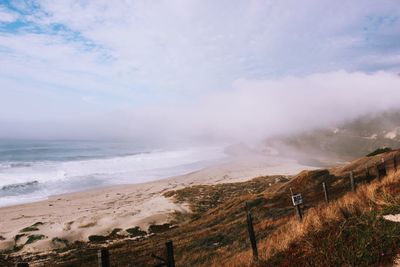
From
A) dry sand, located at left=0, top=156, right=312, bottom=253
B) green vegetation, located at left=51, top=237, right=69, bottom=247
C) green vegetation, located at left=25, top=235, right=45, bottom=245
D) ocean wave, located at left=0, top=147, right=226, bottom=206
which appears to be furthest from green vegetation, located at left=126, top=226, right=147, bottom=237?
ocean wave, located at left=0, top=147, right=226, bottom=206

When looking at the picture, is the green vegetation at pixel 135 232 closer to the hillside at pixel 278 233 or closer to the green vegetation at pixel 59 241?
the hillside at pixel 278 233

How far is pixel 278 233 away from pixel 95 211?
22.7 metres

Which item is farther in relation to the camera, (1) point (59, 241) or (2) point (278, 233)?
(1) point (59, 241)

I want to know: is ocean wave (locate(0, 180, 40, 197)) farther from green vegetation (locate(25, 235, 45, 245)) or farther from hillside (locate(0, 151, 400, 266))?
green vegetation (locate(25, 235, 45, 245))

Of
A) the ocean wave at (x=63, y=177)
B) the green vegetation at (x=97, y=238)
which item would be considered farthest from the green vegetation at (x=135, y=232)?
the ocean wave at (x=63, y=177)

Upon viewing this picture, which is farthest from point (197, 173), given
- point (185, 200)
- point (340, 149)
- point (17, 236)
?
point (340, 149)

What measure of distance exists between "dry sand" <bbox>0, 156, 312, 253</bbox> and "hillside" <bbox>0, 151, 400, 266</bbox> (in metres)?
1.38

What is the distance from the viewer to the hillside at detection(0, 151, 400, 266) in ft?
22.1

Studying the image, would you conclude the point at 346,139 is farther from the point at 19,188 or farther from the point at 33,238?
the point at 33,238

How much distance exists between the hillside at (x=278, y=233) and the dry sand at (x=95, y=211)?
4.54ft

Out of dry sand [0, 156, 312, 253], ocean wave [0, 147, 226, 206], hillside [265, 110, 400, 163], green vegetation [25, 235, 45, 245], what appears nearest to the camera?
green vegetation [25, 235, 45, 245]

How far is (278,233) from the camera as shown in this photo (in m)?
10.9

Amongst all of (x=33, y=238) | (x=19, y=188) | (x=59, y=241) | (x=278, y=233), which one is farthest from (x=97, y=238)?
(x=19, y=188)

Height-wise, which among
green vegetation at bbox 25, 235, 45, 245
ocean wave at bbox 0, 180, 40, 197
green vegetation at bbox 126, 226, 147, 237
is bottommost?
green vegetation at bbox 126, 226, 147, 237
